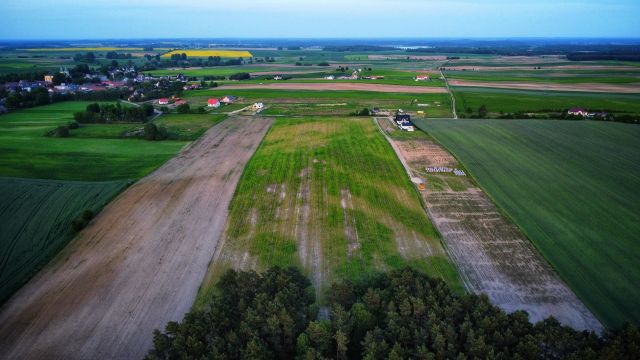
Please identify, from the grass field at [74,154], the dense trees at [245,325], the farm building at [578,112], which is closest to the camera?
the dense trees at [245,325]

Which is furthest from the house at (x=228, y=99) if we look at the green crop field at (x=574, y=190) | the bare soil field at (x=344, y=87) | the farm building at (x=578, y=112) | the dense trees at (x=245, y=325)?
the dense trees at (x=245, y=325)

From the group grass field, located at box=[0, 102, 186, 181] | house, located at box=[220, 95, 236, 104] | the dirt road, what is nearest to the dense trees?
the dirt road

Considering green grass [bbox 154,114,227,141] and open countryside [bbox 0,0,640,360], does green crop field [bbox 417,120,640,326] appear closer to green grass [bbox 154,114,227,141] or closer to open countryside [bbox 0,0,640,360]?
open countryside [bbox 0,0,640,360]

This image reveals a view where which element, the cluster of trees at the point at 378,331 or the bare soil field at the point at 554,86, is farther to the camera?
the bare soil field at the point at 554,86

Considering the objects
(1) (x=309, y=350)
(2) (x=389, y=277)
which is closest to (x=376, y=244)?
(2) (x=389, y=277)

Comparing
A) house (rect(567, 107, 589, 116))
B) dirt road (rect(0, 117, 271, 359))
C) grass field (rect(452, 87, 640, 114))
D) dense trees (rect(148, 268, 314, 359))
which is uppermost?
grass field (rect(452, 87, 640, 114))

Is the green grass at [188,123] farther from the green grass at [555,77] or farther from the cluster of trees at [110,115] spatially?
the green grass at [555,77]
